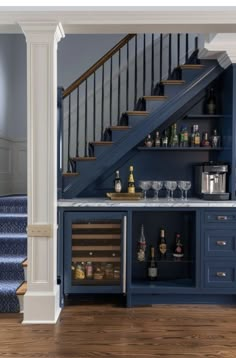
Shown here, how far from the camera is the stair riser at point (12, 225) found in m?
4.13

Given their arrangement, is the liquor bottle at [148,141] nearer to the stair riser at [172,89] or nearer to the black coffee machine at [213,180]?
the stair riser at [172,89]

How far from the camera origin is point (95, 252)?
12.1 feet

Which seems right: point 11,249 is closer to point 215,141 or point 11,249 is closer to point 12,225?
point 12,225

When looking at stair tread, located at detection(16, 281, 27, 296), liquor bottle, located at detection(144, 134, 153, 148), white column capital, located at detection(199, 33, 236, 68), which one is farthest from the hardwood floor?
white column capital, located at detection(199, 33, 236, 68)

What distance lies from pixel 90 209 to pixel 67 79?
303 centimetres

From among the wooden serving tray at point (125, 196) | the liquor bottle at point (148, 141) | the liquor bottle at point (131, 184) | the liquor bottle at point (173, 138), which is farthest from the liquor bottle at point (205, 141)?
the wooden serving tray at point (125, 196)

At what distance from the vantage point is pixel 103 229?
3672mm

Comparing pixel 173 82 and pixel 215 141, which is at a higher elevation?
pixel 173 82

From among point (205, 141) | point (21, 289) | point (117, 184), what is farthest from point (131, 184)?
point (21, 289)

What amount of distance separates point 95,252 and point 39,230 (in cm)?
77

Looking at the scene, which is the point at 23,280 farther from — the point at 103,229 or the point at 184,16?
the point at 184,16

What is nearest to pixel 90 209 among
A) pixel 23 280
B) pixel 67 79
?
pixel 23 280

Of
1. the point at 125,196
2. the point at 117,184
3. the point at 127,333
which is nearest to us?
the point at 127,333

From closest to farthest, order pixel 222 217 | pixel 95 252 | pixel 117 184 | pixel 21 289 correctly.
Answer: pixel 21 289, pixel 222 217, pixel 95 252, pixel 117 184
